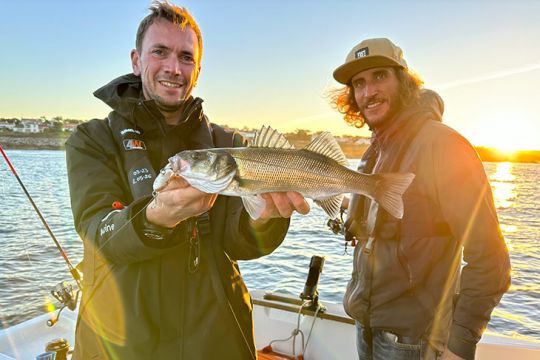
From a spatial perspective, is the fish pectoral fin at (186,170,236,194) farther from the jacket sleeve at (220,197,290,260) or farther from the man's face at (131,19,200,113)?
the man's face at (131,19,200,113)

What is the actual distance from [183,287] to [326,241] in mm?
13573

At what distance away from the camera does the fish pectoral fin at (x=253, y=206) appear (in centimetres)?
264

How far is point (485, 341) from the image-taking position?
445 cm

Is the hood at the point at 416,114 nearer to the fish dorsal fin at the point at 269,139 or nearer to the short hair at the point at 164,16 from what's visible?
the fish dorsal fin at the point at 269,139

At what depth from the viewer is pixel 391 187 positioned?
2943mm

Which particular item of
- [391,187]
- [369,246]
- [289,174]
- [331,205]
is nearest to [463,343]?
[369,246]

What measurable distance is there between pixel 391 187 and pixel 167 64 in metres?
1.78

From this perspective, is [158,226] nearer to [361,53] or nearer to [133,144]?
[133,144]

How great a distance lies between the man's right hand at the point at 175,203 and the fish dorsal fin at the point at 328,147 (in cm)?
101

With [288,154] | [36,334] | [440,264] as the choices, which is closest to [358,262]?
[440,264]

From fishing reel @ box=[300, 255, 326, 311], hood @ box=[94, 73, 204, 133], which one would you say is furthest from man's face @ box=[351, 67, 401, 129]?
fishing reel @ box=[300, 255, 326, 311]

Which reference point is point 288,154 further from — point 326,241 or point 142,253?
point 326,241

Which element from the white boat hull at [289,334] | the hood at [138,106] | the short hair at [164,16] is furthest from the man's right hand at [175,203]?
the white boat hull at [289,334]

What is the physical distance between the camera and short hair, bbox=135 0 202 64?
281cm
